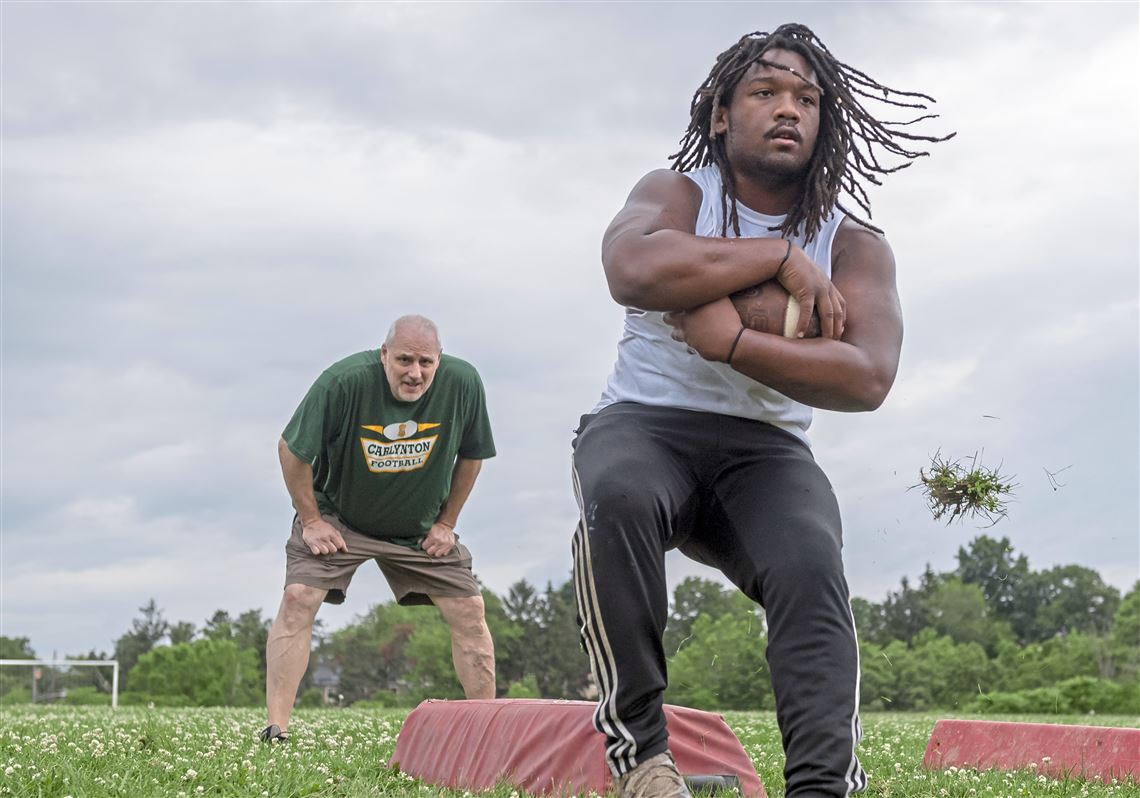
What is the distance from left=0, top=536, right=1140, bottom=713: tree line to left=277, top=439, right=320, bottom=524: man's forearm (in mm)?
30449

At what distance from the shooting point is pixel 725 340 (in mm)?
4039

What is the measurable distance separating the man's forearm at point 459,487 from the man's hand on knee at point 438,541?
0.11m

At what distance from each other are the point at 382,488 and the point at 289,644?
124cm

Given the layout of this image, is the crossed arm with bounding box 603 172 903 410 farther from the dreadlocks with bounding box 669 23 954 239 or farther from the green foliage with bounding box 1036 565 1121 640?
the green foliage with bounding box 1036 565 1121 640

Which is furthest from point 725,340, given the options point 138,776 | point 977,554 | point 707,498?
point 977,554

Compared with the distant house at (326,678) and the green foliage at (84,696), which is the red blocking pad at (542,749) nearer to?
the green foliage at (84,696)

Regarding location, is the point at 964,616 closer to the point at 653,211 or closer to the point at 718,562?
the point at 718,562

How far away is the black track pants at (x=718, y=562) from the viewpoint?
381cm

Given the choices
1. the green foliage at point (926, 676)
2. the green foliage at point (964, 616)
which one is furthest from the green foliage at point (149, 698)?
the green foliage at point (964, 616)

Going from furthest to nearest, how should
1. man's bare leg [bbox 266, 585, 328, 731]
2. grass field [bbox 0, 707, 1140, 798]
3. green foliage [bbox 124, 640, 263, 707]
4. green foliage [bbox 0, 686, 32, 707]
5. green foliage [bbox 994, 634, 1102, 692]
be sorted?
green foliage [bbox 124, 640, 263, 707] < green foliage [bbox 994, 634, 1102, 692] < green foliage [bbox 0, 686, 32, 707] < man's bare leg [bbox 266, 585, 328, 731] < grass field [bbox 0, 707, 1140, 798]

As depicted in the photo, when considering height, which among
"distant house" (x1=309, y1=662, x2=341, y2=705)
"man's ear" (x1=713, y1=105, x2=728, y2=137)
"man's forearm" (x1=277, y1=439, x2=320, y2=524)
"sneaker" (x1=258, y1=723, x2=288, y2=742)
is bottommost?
"sneaker" (x1=258, y1=723, x2=288, y2=742)

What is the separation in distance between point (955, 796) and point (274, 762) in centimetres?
301

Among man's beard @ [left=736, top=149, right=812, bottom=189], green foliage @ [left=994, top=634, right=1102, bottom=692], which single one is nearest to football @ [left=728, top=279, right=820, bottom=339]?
man's beard @ [left=736, top=149, right=812, bottom=189]

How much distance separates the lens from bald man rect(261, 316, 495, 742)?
8737mm
